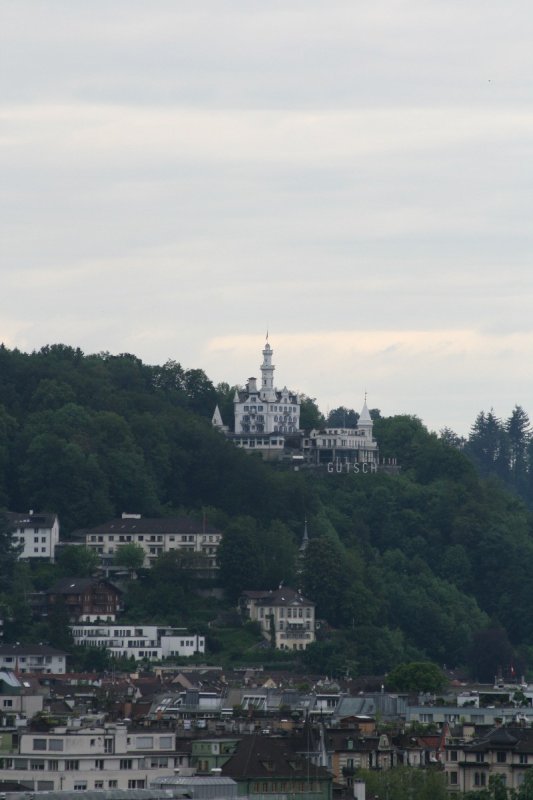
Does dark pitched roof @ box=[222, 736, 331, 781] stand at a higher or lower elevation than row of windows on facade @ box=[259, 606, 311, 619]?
lower

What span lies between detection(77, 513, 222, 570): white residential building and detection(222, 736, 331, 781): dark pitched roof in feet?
329

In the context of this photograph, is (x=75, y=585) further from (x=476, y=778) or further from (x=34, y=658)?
(x=476, y=778)

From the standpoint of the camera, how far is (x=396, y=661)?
601 feet

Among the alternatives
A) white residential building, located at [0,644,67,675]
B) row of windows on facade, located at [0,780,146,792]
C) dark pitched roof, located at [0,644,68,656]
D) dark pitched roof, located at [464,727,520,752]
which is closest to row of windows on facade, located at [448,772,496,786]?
dark pitched roof, located at [464,727,520,752]

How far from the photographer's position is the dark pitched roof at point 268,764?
9244 cm

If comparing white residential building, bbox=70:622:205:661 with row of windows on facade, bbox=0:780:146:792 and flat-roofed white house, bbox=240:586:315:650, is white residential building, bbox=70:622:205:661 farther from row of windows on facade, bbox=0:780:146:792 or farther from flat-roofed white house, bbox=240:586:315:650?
row of windows on facade, bbox=0:780:146:792

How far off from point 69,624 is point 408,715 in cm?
5795

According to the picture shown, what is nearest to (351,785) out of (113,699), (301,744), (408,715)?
(301,744)

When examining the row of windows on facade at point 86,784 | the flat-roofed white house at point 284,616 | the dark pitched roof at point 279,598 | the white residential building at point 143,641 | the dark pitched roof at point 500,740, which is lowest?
the row of windows on facade at point 86,784

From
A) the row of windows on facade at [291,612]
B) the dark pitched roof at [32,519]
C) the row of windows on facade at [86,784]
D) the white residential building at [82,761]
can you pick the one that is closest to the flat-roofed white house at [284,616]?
the row of windows on facade at [291,612]

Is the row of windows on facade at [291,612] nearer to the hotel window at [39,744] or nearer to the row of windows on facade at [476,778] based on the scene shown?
the row of windows on facade at [476,778]

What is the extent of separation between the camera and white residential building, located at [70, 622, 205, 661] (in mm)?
180625

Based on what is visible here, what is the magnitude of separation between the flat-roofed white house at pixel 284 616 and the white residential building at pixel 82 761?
8955 centimetres

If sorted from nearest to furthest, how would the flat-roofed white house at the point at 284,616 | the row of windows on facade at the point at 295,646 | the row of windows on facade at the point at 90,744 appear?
1. the row of windows on facade at the point at 90,744
2. the row of windows on facade at the point at 295,646
3. the flat-roofed white house at the point at 284,616
